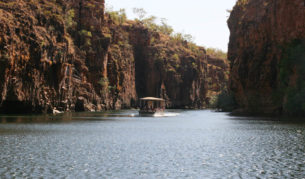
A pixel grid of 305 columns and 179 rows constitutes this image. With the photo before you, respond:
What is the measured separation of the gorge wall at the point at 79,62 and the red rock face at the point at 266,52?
47.0 meters

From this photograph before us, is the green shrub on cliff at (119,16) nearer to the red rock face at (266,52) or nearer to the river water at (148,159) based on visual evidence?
the red rock face at (266,52)

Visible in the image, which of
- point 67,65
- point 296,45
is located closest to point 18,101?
point 67,65

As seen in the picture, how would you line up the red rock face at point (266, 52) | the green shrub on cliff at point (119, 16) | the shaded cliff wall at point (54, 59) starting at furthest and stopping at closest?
the green shrub on cliff at point (119, 16), the red rock face at point (266, 52), the shaded cliff wall at point (54, 59)

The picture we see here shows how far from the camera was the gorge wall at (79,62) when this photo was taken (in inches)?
3000

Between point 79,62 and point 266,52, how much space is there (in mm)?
59862

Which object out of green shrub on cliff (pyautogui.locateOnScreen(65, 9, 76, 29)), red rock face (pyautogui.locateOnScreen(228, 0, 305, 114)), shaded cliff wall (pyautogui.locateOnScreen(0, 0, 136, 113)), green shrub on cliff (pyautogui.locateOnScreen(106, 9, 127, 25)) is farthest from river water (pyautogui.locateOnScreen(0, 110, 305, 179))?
green shrub on cliff (pyautogui.locateOnScreen(106, 9, 127, 25))

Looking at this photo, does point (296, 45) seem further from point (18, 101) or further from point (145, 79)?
point (145, 79)

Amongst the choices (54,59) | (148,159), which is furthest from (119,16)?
(148,159)

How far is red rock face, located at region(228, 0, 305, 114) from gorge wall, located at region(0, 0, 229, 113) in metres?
47.0

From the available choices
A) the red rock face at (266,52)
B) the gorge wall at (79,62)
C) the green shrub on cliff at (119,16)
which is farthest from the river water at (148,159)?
the green shrub on cliff at (119,16)

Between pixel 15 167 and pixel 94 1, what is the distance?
12112 cm

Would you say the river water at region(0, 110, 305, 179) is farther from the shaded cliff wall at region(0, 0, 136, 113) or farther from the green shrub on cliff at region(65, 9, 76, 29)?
the green shrub on cliff at region(65, 9, 76, 29)

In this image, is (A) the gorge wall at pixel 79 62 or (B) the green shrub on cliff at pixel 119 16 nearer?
(A) the gorge wall at pixel 79 62

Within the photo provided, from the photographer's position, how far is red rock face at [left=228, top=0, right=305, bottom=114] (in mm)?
76938
